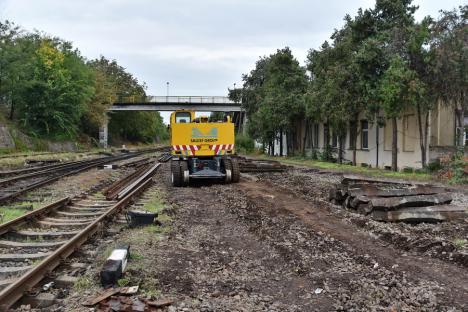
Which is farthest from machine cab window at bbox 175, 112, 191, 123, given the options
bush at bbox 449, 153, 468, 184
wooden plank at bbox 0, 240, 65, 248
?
wooden plank at bbox 0, 240, 65, 248

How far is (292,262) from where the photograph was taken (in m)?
6.60

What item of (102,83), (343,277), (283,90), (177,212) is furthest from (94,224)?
(102,83)

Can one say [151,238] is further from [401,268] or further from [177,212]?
[401,268]

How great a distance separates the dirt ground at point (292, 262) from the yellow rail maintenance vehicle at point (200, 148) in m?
5.74

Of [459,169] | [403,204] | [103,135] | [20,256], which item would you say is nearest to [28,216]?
[20,256]

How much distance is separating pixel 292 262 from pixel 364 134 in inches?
982

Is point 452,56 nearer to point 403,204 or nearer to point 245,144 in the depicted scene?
point 403,204

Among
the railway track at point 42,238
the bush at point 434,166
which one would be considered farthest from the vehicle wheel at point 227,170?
the bush at point 434,166

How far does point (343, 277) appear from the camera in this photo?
591 centimetres

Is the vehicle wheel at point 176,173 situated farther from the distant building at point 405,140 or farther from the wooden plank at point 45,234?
the distant building at point 405,140

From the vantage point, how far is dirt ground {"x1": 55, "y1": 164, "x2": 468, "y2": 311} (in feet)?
16.8

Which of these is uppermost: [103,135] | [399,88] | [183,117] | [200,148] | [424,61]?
[424,61]

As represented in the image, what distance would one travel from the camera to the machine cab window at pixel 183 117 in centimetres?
1738

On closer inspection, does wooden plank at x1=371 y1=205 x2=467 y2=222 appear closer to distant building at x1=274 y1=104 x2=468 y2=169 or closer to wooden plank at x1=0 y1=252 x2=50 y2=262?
wooden plank at x1=0 y1=252 x2=50 y2=262
